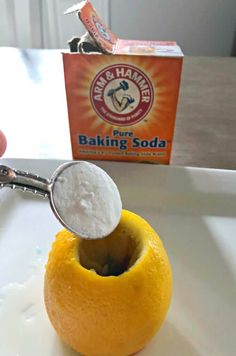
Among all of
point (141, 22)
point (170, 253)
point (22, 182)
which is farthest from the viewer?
point (141, 22)

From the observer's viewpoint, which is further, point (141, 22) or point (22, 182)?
point (141, 22)

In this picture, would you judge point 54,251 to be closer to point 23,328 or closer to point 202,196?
point 23,328

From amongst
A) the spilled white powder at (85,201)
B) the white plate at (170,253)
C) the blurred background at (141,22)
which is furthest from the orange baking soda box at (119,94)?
the blurred background at (141,22)

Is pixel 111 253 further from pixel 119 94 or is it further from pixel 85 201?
pixel 119 94

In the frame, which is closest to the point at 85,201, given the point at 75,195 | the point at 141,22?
the point at 75,195

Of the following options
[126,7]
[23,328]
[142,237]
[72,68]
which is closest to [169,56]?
[72,68]

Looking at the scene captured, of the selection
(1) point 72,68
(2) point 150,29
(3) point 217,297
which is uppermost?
(1) point 72,68

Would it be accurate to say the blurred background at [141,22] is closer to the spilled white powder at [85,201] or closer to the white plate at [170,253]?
the white plate at [170,253]
